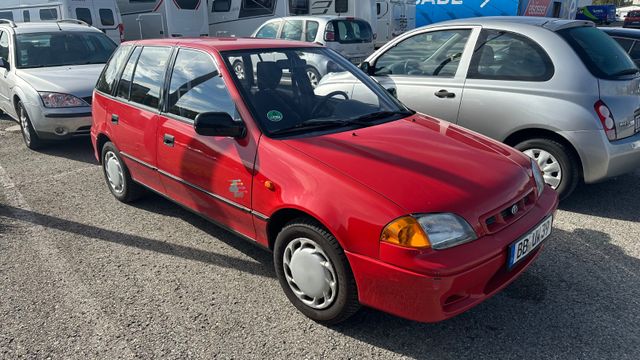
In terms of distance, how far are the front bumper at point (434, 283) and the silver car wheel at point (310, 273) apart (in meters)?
0.23

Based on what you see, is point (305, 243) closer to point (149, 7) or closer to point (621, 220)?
point (621, 220)

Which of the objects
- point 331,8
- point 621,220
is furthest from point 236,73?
point 331,8

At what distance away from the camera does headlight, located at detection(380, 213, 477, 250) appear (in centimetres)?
231

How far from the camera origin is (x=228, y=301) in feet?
10.2

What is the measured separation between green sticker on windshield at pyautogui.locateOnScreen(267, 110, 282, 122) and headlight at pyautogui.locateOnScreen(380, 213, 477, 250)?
1.18 metres

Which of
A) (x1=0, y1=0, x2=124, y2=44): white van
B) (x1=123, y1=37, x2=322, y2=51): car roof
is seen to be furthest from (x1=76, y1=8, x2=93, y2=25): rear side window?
(x1=123, y1=37, x2=322, y2=51): car roof

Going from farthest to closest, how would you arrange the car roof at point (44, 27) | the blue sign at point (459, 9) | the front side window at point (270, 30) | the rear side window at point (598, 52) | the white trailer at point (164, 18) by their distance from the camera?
1. the blue sign at point (459, 9)
2. the white trailer at point (164, 18)
3. the front side window at point (270, 30)
4. the car roof at point (44, 27)
5. the rear side window at point (598, 52)

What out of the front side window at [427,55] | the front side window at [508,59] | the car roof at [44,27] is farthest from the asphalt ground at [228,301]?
the car roof at [44,27]

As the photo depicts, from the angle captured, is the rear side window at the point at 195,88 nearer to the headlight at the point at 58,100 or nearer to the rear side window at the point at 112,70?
the rear side window at the point at 112,70

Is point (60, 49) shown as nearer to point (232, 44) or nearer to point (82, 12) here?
point (232, 44)

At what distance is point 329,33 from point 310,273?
28.9 feet

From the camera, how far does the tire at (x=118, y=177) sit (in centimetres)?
453

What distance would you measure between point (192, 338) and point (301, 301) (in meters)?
0.67

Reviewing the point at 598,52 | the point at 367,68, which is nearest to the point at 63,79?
the point at 367,68
